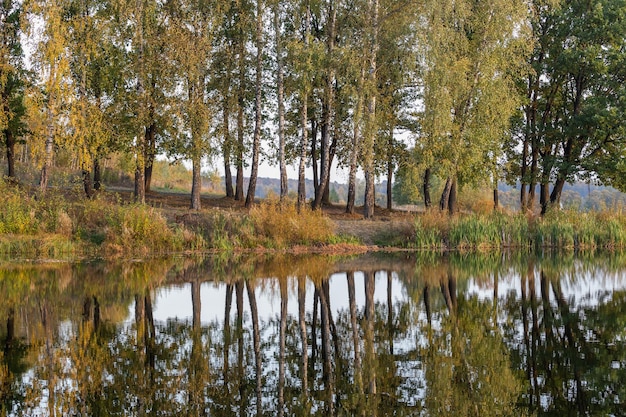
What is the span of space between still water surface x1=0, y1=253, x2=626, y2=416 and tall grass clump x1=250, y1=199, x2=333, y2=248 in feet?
27.3

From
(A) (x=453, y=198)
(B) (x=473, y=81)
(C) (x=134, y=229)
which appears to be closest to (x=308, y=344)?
(C) (x=134, y=229)

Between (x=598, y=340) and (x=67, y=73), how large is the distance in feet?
83.4

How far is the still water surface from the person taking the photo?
7055 mm

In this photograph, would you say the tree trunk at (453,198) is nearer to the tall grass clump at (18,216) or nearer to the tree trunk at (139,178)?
the tree trunk at (139,178)

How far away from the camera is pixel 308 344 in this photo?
32.3 ft

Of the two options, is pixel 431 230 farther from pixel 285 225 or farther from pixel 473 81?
pixel 473 81

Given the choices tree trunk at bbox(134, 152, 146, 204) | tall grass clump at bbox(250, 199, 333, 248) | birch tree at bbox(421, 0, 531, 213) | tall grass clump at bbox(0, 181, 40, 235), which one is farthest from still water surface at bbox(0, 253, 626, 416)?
birch tree at bbox(421, 0, 531, 213)

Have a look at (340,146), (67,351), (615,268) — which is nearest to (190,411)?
(67,351)

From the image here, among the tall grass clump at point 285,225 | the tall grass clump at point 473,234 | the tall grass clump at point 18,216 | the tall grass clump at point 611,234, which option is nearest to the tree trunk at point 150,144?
the tall grass clump at point 18,216

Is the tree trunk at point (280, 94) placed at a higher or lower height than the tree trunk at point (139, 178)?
higher

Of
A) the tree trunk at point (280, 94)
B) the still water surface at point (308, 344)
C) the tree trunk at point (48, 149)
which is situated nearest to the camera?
the still water surface at point (308, 344)

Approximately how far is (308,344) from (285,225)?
16733mm

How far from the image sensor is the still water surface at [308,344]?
7.05 meters

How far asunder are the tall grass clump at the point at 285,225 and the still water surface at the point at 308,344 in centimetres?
832
